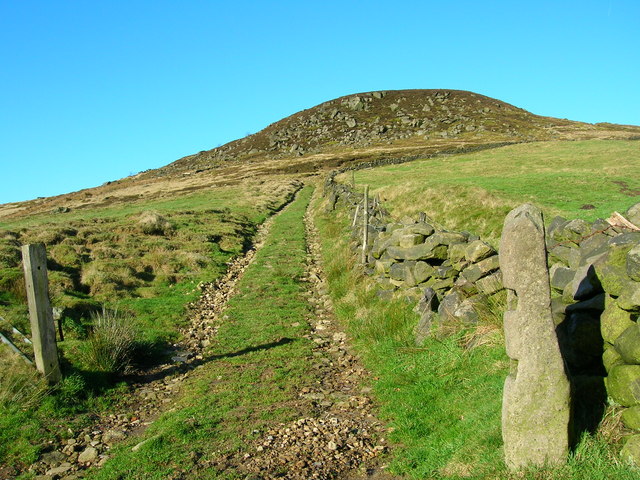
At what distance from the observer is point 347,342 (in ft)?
35.2

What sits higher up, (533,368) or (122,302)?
(533,368)

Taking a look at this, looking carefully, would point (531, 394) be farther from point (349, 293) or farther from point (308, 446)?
point (349, 293)

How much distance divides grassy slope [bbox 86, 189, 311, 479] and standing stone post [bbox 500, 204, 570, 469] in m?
3.23

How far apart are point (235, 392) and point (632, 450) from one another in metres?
5.90

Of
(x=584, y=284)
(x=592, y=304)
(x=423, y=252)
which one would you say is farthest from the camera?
(x=423, y=252)

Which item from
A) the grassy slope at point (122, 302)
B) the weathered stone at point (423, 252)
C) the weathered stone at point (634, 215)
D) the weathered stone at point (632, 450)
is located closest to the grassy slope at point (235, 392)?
the grassy slope at point (122, 302)

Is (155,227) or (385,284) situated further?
(155,227)

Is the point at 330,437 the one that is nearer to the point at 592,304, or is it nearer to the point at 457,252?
the point at 592,304

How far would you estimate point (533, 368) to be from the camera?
4.53m

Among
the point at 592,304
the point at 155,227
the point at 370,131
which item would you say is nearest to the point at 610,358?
the point at 592,304

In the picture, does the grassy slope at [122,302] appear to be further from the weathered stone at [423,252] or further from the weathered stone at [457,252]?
the weathered stone at [457,252]

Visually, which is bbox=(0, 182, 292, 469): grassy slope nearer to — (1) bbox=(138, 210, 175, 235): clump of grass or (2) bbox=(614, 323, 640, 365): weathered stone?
(1) bbox=(138, 210, 175, 235): clump of grass

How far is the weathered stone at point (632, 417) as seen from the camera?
4.31 meters

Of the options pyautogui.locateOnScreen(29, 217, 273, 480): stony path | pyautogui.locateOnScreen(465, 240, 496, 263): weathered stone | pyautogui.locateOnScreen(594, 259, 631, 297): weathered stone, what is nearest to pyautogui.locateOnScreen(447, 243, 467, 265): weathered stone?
pyautogui.locateOnScreen(465, 240, 496, 263): weathered stone
